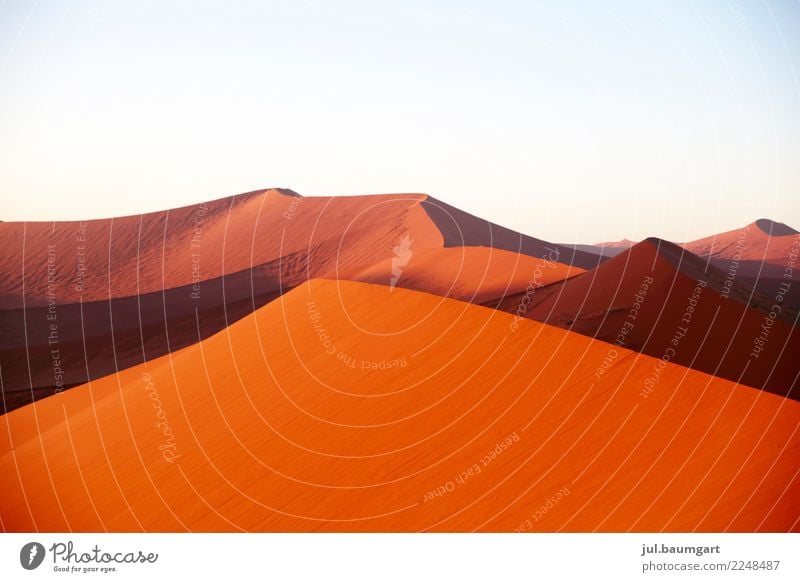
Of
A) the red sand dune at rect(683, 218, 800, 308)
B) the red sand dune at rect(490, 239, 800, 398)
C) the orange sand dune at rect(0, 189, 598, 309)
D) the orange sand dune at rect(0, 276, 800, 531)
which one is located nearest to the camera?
the orange sand dune at rect(0, 276, 800, 531)

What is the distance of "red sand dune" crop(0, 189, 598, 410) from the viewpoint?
33875 millimetres

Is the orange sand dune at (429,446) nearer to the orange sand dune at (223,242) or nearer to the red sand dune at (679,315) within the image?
the red sand dune at (679,315)

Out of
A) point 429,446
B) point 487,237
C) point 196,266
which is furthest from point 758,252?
point 429,446

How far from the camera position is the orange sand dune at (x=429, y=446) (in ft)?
44.3

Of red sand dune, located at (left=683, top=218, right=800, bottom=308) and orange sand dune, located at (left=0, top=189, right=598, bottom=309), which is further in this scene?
red sand dune, located at (left=683, top=218, right=800, bottom=308)

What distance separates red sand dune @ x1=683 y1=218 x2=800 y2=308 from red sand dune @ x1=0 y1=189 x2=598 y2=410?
14891 millimetres

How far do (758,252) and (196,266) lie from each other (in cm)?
5228

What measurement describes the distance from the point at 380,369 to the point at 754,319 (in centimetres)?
879

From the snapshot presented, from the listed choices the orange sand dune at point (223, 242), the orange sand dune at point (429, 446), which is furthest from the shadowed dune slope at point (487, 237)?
the orange sand dune at point (429, 446)

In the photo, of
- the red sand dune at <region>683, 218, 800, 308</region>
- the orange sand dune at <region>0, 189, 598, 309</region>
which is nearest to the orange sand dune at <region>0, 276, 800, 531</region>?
the orange sand dune at <region>0, 189, 598, 309</region>

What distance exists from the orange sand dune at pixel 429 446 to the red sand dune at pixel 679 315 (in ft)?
2.38

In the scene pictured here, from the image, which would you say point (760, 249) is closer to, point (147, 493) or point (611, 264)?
point (611, 264)

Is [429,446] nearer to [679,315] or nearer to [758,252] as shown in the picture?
[679,315]

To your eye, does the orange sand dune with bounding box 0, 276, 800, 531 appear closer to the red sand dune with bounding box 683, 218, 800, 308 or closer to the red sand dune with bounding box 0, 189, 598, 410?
the red sand dune with bounding box 0, 189, 598, 410
